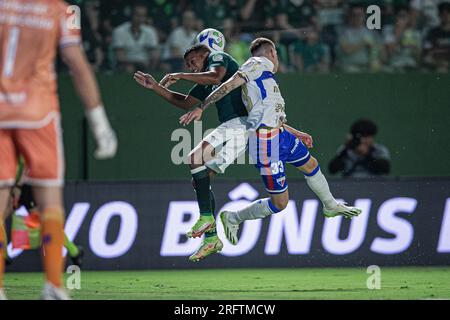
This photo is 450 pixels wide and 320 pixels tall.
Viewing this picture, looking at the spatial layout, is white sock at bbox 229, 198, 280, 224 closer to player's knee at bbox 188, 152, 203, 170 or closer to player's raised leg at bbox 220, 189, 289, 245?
player's raised leg at bbox 220, 189, 289, 245

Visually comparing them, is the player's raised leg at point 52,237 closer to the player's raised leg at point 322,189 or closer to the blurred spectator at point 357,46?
the player's raised leg at point 322,189

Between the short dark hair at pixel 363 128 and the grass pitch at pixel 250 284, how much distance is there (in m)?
2.24

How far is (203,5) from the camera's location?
15172 millimetres

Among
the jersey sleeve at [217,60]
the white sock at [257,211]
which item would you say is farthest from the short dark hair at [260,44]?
the white sock at [257,211]

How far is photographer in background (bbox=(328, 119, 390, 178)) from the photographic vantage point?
14797 millimetres

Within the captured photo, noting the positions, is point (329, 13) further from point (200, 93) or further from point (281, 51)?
point (200, 93)

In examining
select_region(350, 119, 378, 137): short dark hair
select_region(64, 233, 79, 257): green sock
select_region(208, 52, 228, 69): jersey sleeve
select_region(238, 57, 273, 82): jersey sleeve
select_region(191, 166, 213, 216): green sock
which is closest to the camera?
select_region(238, 57, 273, 82): jersey sleeve

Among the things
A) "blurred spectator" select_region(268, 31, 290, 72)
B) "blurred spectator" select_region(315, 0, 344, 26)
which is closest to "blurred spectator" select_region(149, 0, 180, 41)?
"blurred spectator" select_region(268, 31, 290, 72)

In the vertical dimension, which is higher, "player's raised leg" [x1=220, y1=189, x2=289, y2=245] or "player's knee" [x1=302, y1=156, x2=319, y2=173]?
"player's knee" [x1=302, y1=156, x2=319, y2=173]

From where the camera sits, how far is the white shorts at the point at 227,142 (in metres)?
11.3

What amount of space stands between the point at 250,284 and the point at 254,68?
231cm

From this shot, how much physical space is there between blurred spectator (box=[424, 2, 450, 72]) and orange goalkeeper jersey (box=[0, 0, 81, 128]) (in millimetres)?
8845
